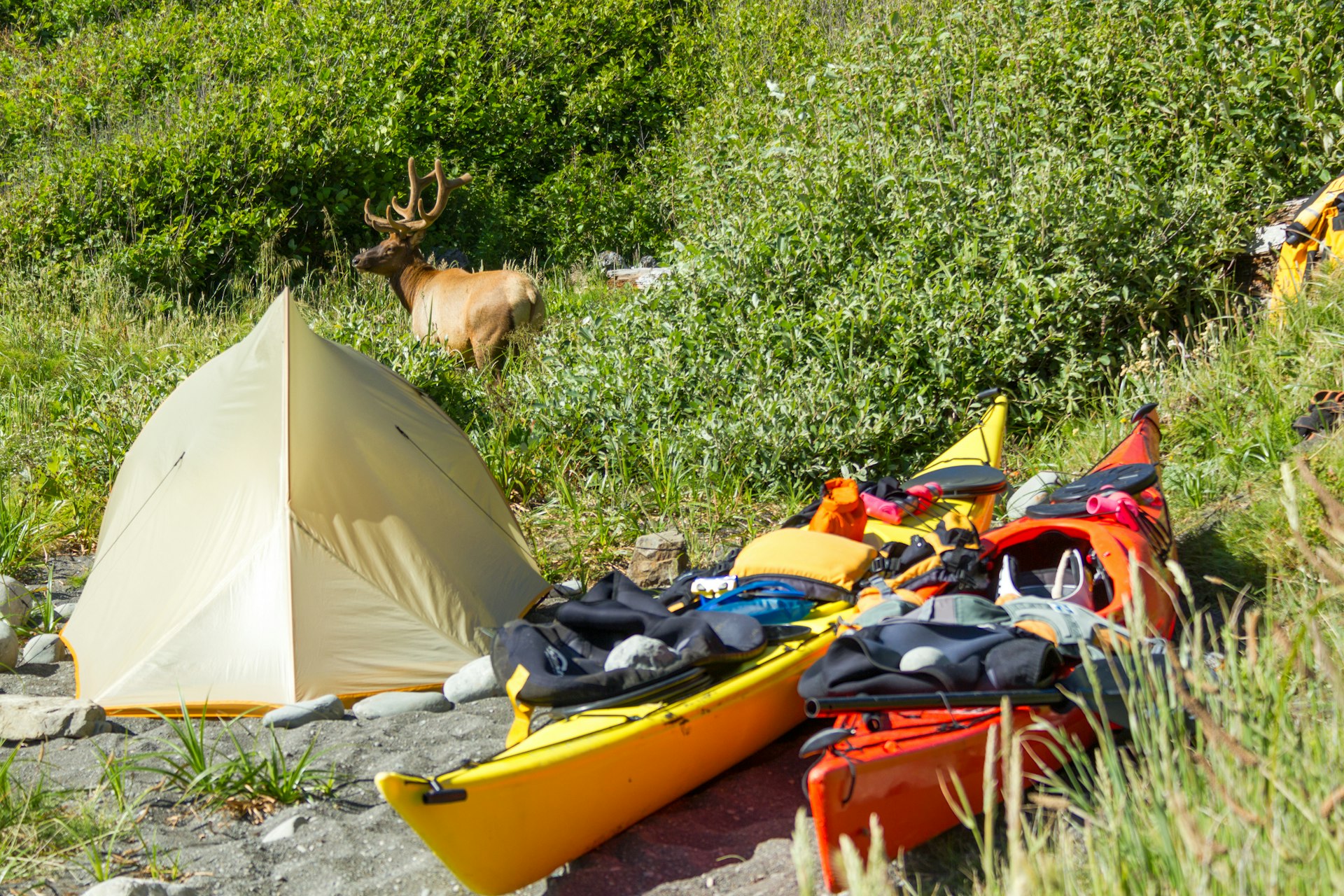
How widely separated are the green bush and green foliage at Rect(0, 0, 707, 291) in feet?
18.7

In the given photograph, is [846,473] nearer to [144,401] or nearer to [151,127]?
[144,401]

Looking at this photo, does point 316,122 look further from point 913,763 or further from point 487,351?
point 913,763

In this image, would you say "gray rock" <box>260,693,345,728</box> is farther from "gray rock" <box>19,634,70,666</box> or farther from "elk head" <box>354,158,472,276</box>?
"elk head" <box>354,158,472,276</box>

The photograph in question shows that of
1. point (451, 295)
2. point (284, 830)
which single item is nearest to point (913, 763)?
point (284, 830)

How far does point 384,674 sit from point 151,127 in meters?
9.56

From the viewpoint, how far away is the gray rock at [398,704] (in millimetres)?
4445

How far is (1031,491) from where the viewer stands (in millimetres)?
5941

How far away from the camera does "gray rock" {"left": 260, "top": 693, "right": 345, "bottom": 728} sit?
4.30m

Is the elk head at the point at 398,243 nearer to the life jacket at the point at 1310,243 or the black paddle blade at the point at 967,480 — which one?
the black paddle blade at the point at 967,480

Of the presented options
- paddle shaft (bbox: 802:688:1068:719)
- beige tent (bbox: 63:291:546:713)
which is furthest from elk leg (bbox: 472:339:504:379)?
paddle shaft (bbox: 802:688:1068:719)

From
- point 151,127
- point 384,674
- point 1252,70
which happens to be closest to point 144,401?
point 384,674

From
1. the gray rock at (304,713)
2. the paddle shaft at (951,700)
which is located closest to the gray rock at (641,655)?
the paddle shaft at (951,700)

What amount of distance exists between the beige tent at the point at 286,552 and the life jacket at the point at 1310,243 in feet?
16.4

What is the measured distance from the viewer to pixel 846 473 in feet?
20.6
